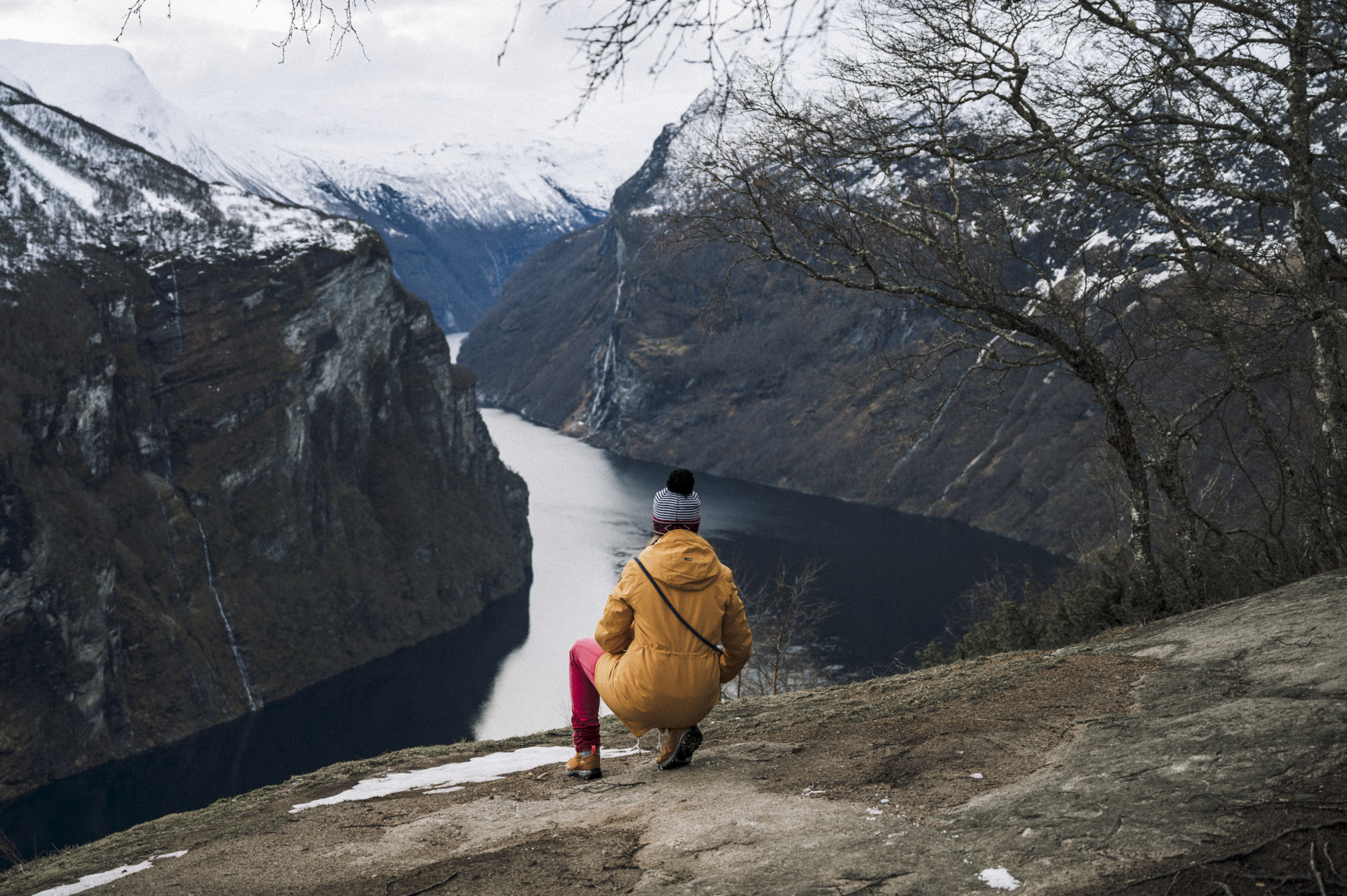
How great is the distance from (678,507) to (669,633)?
2.17 feet

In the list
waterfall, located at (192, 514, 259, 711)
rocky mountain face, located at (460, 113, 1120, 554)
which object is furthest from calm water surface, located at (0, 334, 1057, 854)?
rocky mountain face, located at (460, 113, 1120, 554)

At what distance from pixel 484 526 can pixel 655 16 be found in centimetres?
10360

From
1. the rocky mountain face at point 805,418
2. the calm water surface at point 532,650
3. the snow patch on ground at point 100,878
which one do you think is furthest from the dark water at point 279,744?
the snow patch on ground at point 100,878

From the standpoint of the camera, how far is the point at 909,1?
8.66 meters

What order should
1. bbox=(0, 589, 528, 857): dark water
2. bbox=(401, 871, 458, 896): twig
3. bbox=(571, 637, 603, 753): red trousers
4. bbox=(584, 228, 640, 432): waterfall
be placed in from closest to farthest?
bbox=(401, 871, 458, 896): twig < bbox=(571, 637, 603, 753): red trousers < bbox=(0, 589, 528, 857): dark water < bbox=(584, 228, 640, 432): waterfall

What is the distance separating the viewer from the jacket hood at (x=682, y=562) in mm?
5008

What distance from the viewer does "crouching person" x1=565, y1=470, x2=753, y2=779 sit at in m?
5.03

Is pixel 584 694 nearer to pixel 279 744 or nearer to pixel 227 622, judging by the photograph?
pixel 279 744

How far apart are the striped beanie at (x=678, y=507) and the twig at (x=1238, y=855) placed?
2.63 metres

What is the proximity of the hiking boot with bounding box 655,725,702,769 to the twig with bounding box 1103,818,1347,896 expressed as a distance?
284 cm

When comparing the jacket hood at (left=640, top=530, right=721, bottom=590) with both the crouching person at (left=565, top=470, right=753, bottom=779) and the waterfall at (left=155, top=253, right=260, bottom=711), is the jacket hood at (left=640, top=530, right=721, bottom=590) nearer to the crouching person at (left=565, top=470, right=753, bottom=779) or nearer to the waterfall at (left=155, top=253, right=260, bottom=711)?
the crouching person at (left=565, top=470, right=753, bottom=779)

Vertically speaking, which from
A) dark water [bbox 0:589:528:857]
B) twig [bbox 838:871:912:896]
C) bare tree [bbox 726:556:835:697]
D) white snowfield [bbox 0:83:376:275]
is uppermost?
white snowfield [bbox 0:83:376:275]

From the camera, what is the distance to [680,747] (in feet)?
18.6

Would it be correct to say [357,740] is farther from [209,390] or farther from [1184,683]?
[1184,683]
